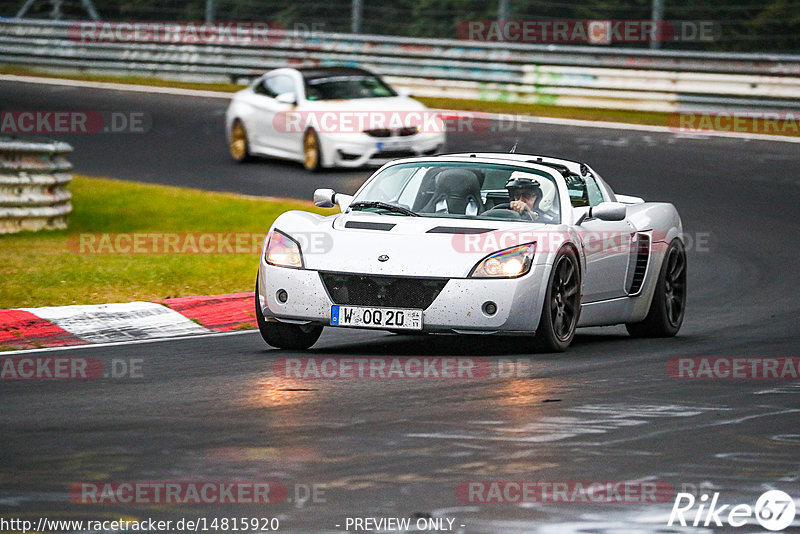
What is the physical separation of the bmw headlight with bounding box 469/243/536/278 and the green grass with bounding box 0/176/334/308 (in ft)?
12.3

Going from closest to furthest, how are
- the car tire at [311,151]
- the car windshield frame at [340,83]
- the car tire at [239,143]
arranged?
the car tire at [311,151]
the car windshield frame at [340,83]
the car tire at [239,143]

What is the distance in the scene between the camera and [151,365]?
9.44 metres

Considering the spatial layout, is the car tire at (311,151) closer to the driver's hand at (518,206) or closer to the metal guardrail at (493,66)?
the metal guardrail at (493,66)

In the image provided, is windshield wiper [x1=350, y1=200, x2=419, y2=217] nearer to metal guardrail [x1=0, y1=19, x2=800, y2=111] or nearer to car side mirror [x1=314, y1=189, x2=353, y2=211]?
car side mirror [x1=314, y1=189, x2=353, y2=211]

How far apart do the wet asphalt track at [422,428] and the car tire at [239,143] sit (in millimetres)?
11507

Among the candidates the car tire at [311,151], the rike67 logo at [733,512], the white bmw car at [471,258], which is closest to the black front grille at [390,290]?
the white bmw car at [471,258]

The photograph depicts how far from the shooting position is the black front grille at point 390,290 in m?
9.52

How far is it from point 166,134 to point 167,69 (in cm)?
751

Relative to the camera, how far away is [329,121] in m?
22.2

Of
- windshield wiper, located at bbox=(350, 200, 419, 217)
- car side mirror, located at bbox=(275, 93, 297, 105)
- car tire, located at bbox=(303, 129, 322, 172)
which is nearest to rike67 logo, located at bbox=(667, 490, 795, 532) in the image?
windshield wiper, located at bbox=(350, 200, 419, 217)

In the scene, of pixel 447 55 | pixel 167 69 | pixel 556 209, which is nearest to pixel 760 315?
pixel 556 209

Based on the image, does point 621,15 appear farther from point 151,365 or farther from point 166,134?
point 151,365

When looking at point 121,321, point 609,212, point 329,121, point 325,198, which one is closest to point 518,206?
point 609,212

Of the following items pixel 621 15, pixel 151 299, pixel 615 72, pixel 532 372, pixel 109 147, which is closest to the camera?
pixel 532 372
